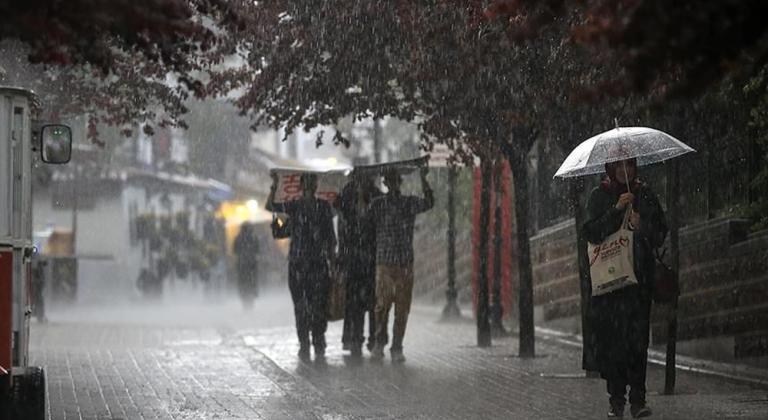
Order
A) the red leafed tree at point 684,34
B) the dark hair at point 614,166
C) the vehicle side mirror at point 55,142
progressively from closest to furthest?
1. the red leafed tree at point 684,34
2. the vehicle side mirror at point 55,142
3. the dark hair at point 614,166

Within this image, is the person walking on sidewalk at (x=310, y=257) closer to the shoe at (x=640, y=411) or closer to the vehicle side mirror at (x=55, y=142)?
the vehicle side mirror at (x=55, y=142)

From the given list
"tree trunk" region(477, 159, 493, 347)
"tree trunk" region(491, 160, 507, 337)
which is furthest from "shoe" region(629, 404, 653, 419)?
"tree trunk" region(491, 160, 507, 337)

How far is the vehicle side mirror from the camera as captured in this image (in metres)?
9.83

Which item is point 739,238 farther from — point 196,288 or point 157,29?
point 196,288

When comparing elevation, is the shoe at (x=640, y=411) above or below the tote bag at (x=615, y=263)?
below

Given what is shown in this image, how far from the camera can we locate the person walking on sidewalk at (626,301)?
9.98 m

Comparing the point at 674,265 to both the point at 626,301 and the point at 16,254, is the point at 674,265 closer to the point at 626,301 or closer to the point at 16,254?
the point at 626,301

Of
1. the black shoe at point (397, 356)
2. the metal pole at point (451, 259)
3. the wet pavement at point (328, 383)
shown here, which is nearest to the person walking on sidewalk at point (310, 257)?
the wet pavement at point (328, 383)

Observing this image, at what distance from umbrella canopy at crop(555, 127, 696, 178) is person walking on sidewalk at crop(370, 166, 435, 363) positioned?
4.18 meters

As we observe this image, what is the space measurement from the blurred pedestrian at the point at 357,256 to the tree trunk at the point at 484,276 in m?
1.92

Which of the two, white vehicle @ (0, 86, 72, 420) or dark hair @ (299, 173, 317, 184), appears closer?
white vehicle @ (0, 86, 72, 420)

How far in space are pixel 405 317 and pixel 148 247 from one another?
25.2m

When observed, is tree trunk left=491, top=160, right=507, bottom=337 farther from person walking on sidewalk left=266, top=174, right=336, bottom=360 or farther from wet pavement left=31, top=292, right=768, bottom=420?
person walking on sidewalk left=266, top=174, right=336, bottom=360

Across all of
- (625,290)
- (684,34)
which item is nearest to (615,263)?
(625,290)
